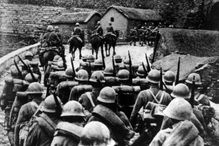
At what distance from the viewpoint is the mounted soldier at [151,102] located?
614cm

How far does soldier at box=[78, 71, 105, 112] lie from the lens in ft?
22.4

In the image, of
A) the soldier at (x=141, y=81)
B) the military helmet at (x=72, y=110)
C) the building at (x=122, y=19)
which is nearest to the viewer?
the military helmet at (x=72, y=110)

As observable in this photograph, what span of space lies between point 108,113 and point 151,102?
1.19 metres

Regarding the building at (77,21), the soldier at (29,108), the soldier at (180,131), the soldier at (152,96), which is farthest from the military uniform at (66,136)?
the building at (77,21)

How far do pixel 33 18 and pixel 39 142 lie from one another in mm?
37000

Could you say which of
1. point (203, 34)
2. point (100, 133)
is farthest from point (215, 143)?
point (203, 34)

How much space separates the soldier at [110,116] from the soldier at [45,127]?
566mm

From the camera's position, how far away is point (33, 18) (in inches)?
1610

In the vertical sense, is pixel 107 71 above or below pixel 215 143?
above

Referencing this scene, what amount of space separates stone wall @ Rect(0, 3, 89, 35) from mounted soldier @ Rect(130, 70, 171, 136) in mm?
32321

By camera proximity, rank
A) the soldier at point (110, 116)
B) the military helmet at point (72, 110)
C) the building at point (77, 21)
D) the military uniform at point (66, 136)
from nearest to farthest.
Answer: the military uniform at point (66, 136), the military helmet at point (72, 110), the soldier at point (110, 116), the building at point (77, 21)

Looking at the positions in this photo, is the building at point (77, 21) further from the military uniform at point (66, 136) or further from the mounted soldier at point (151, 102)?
the military uniform at point (66, 136)

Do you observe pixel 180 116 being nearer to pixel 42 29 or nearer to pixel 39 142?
pixel 39 142

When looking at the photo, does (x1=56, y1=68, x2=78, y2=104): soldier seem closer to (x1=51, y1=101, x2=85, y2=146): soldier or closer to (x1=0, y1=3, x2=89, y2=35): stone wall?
(x1=51, y1=101, x2=85, y2=146): soldier
